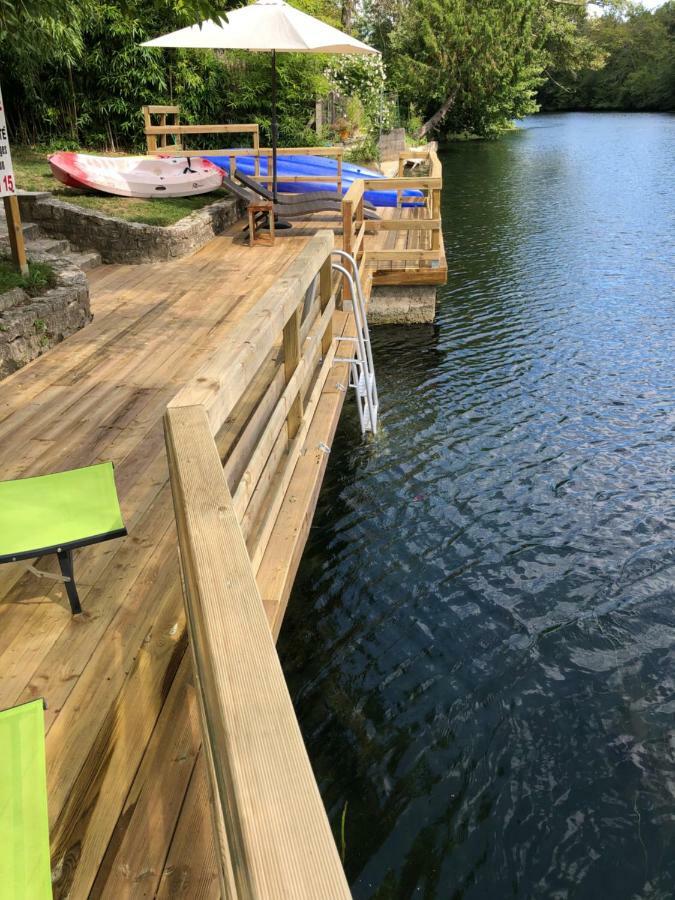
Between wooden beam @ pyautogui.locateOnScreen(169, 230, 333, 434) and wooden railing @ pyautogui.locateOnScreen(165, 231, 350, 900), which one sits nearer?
wooden railing @ pyautogui.locateOnScreen(165, 231, 350, 900)

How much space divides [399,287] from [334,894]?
27.8ft

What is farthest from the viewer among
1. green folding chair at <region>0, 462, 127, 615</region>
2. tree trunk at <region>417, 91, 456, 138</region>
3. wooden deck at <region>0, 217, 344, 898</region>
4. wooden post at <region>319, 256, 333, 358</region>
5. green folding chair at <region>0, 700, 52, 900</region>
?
tree trunk at <region>417, 91, 456, 138</region>

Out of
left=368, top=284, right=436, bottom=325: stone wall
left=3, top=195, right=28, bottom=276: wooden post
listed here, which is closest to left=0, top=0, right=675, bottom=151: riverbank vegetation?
left=3, top=195, right=28, bottom=276: wooden post

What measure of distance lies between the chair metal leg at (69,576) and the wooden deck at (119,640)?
47 millimetres

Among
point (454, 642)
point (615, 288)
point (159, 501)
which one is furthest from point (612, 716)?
point (615, 288)

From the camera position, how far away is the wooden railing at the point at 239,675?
2.60ft

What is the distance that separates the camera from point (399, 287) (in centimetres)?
888

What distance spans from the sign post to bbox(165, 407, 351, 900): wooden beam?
183 inches

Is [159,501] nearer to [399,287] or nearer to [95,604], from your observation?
[95,604]

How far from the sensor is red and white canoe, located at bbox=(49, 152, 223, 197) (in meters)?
9.40

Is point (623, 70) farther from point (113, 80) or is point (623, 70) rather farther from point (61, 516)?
point (61, 516)

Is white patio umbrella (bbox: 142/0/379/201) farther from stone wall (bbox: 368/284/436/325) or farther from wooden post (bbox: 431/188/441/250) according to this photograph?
stone wall (bbox: 368/284/436/325)

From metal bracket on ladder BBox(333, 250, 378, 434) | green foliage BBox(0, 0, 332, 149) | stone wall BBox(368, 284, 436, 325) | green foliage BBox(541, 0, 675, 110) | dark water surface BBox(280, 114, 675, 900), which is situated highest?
green foliage BBox(541, 0, 675, 110)

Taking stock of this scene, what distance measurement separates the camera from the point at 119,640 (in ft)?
8.32
